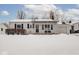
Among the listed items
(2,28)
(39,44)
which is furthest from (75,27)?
(2,28)

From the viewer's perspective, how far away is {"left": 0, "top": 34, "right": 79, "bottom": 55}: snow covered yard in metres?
3.39

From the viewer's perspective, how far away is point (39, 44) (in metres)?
3.40

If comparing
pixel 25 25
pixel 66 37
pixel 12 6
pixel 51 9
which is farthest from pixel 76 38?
pixel 12 6

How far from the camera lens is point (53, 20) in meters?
3.42

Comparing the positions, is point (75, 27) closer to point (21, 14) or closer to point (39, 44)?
point (39, 44)

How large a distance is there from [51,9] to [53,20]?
17cm

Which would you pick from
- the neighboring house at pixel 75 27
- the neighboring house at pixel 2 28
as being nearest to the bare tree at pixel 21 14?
the neighboring house at pixel 2 28

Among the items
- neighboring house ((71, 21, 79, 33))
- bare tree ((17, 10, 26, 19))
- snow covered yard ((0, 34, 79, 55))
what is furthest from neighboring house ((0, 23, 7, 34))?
neighboring house ((71, 21, 79, 33))

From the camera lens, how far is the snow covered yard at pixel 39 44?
3.39m

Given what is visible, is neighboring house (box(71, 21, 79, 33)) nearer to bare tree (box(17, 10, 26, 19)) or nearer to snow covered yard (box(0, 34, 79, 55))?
snow covered yard (box(0, 34, 79, 55))

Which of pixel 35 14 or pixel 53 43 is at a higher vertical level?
pixel 35 14

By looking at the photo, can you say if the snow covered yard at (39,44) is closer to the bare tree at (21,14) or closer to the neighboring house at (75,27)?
the neighboring house at (75,27)

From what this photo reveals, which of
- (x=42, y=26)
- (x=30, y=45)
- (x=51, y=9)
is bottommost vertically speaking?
(x=30, y=45)
